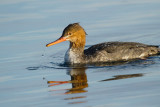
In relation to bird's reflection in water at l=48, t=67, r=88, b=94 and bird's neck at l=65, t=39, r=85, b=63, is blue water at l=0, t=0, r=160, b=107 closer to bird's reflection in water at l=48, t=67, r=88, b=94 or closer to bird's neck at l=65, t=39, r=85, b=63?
bird's reflection in water at l=48, t=67, r=88, b=94

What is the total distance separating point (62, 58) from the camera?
15.9 meters

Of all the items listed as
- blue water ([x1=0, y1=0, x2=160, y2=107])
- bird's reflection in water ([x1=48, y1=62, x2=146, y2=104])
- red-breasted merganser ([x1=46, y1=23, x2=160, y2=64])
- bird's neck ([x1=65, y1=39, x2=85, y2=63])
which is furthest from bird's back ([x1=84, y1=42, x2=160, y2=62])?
bird's reflection in water ([x1=48, y1=62, x2=146, y2=104])

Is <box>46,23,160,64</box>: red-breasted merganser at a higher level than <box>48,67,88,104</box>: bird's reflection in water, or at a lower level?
higher

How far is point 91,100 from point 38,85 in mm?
2277

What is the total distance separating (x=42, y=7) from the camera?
21422mm

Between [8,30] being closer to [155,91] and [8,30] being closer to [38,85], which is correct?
[38,85]

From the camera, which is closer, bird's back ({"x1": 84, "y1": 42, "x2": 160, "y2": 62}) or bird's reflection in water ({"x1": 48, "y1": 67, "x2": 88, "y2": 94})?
bird's reflection in water ({"x1": 48, "y1": 67, "x2": 88, "y2": 94})

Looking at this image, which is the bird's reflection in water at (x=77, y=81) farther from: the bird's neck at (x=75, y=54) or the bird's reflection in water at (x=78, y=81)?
the bird's neck at (x=75, y=54)

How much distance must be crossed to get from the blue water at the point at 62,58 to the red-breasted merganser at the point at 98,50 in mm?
471

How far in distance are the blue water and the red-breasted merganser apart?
0.47 meters

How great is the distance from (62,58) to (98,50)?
1.60 m

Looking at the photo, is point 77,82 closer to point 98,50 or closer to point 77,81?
point 77,81

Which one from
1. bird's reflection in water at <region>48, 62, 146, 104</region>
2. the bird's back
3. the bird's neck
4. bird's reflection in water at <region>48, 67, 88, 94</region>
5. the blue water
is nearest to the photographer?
the blue water

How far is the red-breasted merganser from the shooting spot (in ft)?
48.9
